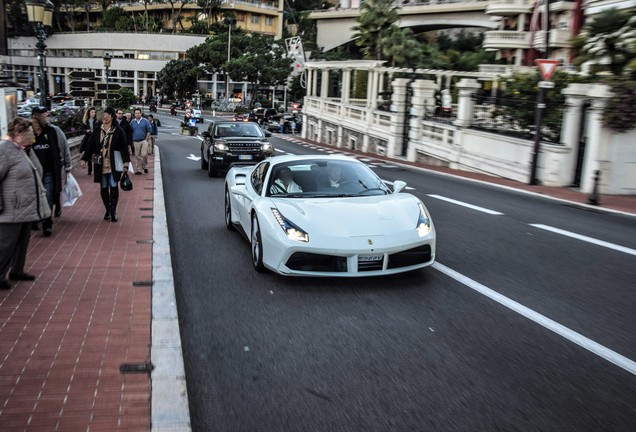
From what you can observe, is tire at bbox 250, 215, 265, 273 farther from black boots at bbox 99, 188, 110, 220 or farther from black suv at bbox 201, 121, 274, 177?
black suv at bbox 201, 121, 274, 177

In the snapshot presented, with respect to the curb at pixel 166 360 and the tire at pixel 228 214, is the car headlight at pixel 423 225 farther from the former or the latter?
the tire at pixel 228 214

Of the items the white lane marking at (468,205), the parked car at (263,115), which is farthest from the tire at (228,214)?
the parked car at (263,115)

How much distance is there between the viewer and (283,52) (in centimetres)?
8756

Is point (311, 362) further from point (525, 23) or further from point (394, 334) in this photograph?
point (525, 23)

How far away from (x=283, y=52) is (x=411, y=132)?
63422mm

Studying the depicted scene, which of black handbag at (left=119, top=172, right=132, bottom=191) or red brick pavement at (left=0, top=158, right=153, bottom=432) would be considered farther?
black handbag at (left=119, top=172, right=132, bottom=191)

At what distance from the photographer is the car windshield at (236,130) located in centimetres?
2031

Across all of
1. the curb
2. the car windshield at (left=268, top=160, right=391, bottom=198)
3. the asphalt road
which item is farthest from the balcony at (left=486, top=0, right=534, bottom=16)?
the curb

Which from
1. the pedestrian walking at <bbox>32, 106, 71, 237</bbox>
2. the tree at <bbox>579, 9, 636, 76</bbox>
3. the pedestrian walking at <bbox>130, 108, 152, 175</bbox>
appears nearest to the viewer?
the pedestrian walking at <bbox>32, 106, 71, 237</bbox>

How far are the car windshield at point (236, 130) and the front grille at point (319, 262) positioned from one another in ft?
45.4

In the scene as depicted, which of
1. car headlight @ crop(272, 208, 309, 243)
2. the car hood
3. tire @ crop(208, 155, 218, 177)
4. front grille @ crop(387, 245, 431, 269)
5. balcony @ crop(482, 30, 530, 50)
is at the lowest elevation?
tire @ crop(208, 155, 218, 177)

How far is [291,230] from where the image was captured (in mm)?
7004

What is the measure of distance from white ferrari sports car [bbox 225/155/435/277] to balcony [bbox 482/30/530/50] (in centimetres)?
5031

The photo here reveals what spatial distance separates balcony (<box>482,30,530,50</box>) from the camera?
177 feet
